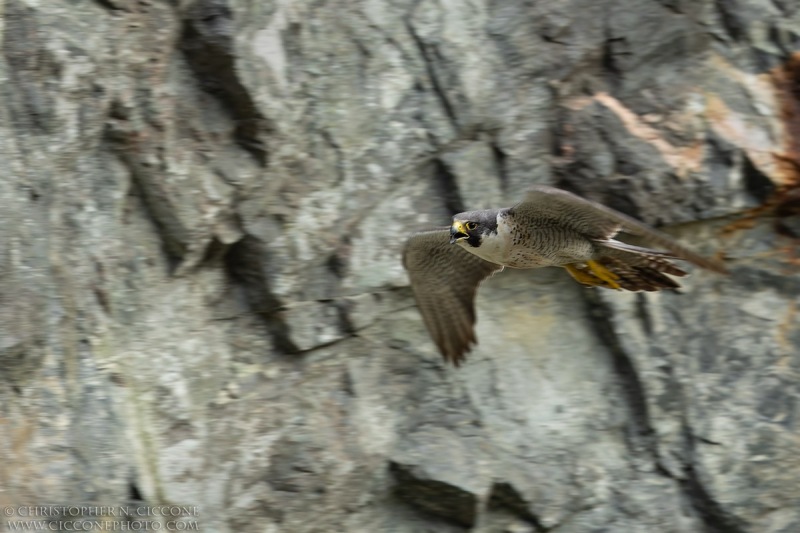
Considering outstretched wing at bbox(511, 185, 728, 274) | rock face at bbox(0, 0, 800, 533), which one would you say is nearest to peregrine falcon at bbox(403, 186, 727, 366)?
outstretched wing at bbox(511, 185, 728, 274)

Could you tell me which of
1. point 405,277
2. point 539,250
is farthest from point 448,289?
point 539,250

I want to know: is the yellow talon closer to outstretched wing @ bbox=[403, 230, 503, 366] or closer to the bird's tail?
the bird's tail

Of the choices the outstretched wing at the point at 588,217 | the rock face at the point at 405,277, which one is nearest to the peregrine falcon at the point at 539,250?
the outstretched wing at the point at 588,217

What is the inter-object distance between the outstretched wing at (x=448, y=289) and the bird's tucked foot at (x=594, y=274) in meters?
0.52

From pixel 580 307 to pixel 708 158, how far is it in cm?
125

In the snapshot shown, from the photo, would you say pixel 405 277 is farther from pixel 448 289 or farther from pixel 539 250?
pixel 539 250

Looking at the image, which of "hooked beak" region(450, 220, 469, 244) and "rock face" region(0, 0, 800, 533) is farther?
"rock face" region(0, 0, 800, 533)

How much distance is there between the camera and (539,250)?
4.78 metres

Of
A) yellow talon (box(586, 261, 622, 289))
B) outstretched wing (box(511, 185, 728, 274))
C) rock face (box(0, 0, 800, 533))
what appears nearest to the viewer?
outstretched wing (box(511, 185, 728, 274))

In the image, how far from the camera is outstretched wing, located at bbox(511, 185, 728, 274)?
4086 millimetres

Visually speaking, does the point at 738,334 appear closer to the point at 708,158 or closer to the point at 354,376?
the point at 708,158

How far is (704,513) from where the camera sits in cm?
598

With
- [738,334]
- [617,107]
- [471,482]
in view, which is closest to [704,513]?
[738,334]

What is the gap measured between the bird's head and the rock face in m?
1.25
